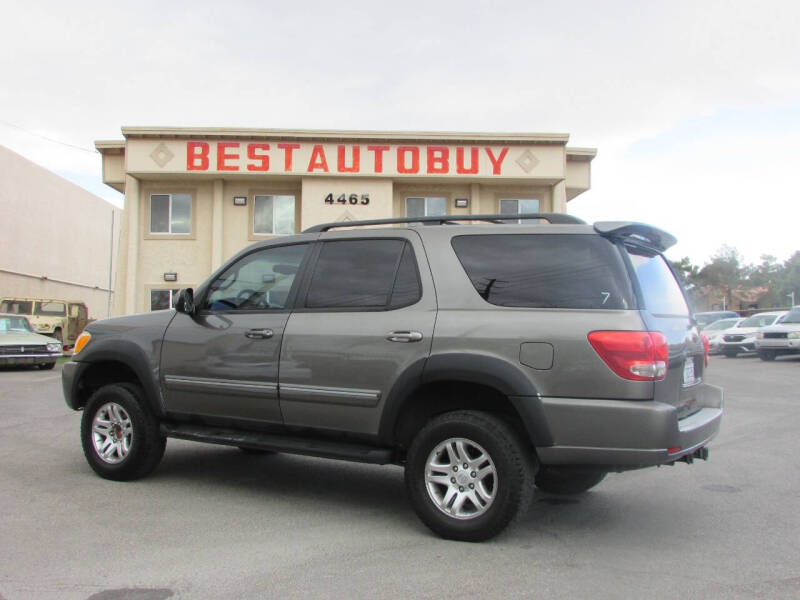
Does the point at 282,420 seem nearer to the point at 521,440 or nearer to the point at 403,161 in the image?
the point at 521,440

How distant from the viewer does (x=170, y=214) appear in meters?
24.1

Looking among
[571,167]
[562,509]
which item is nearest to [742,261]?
[571,167]

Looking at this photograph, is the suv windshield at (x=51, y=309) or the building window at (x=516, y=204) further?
the building window at (x=516, y=204)

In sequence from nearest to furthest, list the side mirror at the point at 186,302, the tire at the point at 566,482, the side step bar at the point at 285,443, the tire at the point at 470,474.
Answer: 1. the tire at the point at 470,474
2. the side step bar at the point at 285,443
3. the tire at the point at 566,482
4. the side mirror at the point at 186,302

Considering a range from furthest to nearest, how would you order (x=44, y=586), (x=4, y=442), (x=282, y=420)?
(x=4, y=442), (x=282, y=420), (x=44, y=586)

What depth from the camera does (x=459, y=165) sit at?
23.3m

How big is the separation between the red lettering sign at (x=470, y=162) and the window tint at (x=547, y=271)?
18921 mm

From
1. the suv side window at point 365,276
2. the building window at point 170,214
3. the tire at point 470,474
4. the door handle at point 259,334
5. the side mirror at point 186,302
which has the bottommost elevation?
the tire at point 470,474

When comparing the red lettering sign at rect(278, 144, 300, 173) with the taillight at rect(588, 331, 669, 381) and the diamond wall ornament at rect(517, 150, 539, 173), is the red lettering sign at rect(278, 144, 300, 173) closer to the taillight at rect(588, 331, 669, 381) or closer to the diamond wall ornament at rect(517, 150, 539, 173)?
the diamond wall ornament at rect(517, 150, 539, 173)

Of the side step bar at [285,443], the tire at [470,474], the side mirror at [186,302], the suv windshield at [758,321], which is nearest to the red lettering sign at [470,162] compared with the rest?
the suv windshield at [758,321]

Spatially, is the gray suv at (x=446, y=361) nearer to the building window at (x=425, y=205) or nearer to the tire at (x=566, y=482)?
the tire at (x=566, y=482)

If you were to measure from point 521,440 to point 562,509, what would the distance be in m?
1.16

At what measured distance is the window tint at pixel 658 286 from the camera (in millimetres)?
4434

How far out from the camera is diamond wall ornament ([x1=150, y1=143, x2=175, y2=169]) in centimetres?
2286
